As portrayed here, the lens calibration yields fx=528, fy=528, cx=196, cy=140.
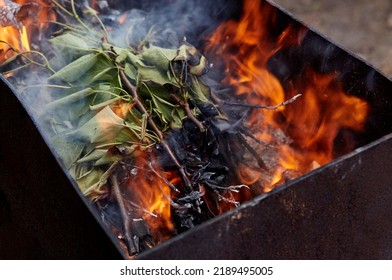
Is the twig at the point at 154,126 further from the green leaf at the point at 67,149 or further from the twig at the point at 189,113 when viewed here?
the green leaf at the point at 67,149

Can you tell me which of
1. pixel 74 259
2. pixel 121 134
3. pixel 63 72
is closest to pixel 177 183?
pixel 121 134

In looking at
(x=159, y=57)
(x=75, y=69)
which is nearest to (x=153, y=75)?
(x=159, y=57)

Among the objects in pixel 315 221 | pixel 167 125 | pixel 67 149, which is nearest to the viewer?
pixel 315 221

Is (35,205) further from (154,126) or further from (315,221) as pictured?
(315,221)

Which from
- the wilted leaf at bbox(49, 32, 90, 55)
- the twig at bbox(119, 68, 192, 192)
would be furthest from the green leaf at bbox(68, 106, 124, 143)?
the wilted leaf at bbox(49, 32, 90, 55)

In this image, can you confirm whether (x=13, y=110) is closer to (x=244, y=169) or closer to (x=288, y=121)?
(x=244, y=169)

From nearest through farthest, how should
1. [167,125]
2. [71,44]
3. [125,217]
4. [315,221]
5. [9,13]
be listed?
[315,221] → [125,217] → [167,125] → [71,44] → [9,13]
